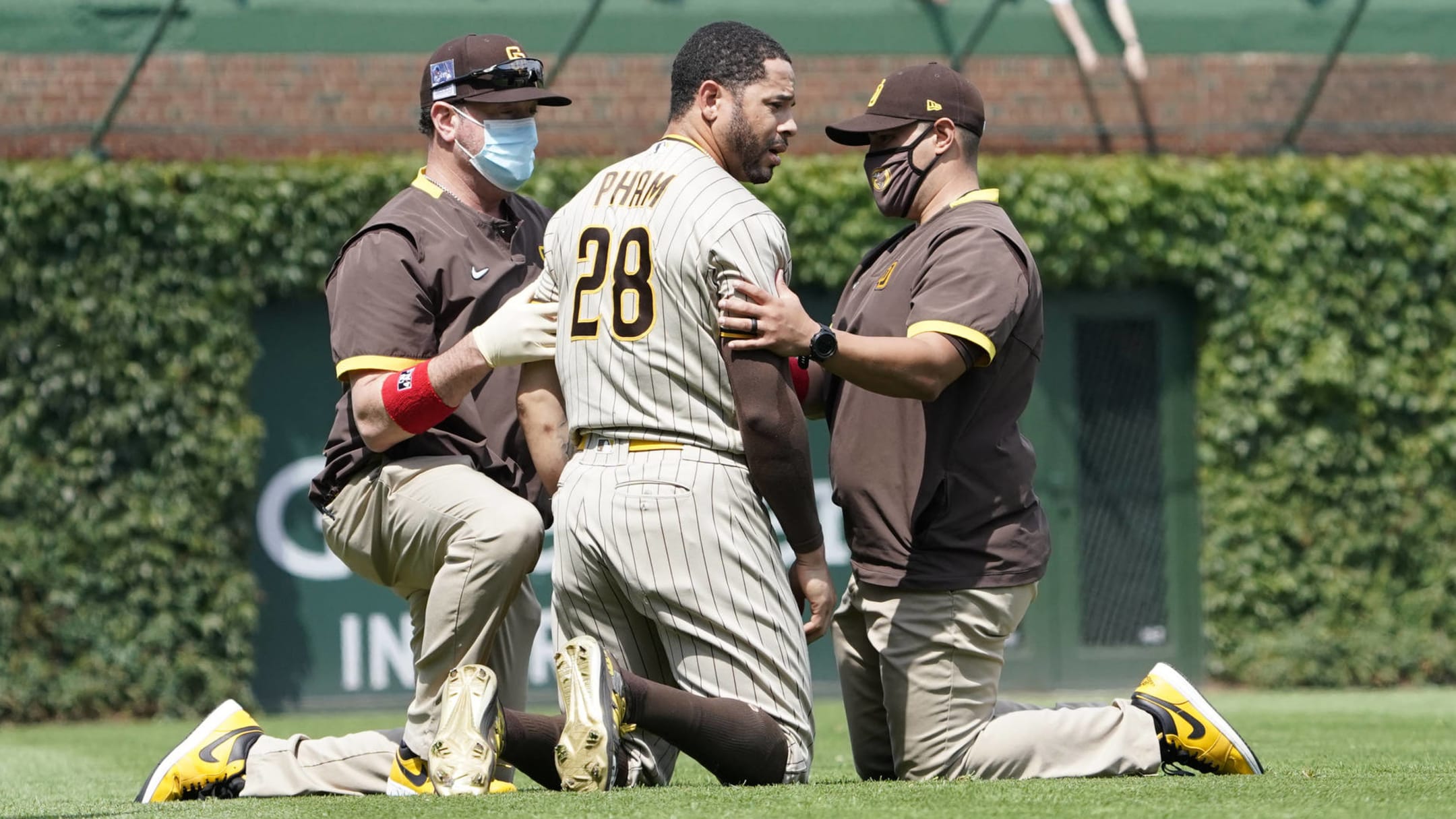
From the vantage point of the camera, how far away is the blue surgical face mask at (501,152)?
4910mm

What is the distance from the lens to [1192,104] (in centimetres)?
1159

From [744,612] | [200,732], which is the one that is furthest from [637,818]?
[200,732]

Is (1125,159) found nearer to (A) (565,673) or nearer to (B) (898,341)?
(B) (898,341)

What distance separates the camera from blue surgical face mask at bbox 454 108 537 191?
16.1 ft

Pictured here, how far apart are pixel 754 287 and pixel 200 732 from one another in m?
2.11

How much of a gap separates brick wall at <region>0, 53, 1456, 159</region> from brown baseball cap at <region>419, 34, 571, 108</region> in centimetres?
586

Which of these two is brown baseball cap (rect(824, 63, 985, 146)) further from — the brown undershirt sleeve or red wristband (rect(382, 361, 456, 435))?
red wristband (rect(382, 361, 456, 435))

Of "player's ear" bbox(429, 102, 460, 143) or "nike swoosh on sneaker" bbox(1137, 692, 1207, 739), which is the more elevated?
"player's ear" bbox(429, 102, 460, 143)

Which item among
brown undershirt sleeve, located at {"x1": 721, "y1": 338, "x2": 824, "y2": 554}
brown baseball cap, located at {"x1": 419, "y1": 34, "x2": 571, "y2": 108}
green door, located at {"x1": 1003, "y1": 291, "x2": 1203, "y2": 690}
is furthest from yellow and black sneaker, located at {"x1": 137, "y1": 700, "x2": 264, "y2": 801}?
green door, located at {"x1": 1003, "y1": 291, "x2": 1203, "y2": 690}

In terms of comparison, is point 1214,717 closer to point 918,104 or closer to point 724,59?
Result: point 918,104

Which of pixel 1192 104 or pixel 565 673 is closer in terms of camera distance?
pixel 565 673

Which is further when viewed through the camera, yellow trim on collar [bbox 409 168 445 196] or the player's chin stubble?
yellow trim on collar [bbox 409 168 445 196]

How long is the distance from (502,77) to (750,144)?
103 centimetres

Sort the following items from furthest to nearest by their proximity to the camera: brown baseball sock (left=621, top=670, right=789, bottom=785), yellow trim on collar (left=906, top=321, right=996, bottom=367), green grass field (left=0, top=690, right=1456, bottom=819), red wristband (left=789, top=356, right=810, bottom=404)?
red wristband (left=789, top=356, right=810, bottom=404) → yellow trim on collar (left=906, top=321, right=996, bottom=367) → brown baseball sock (left=621, top=670, right=789, bottom=785) → green grass field (left=0, top=690, right=1456, bottom=819)
